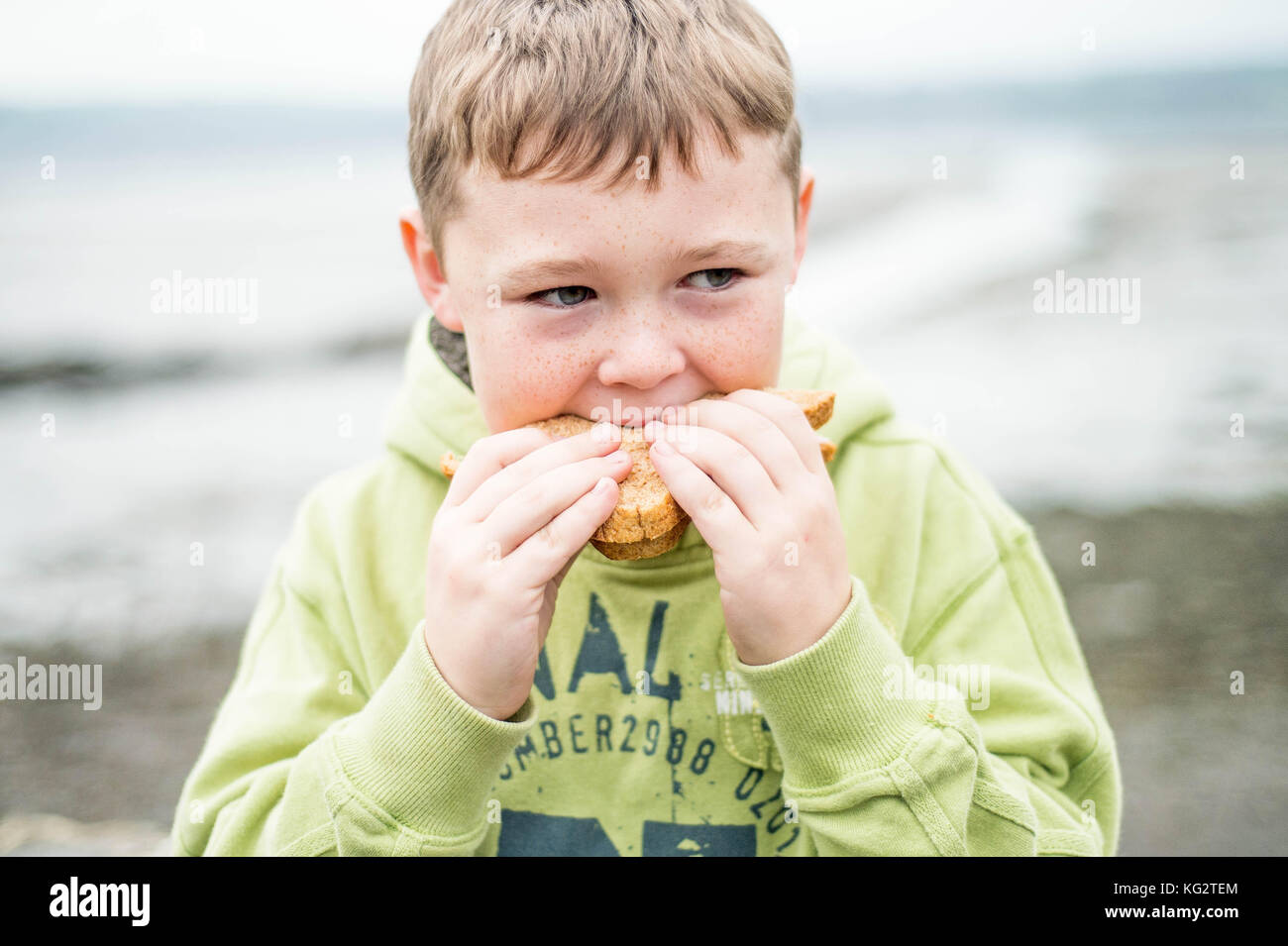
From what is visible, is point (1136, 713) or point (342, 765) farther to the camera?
point (1136, 713)

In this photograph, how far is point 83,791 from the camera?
3945 millimetres

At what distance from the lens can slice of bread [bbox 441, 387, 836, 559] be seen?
189 cm

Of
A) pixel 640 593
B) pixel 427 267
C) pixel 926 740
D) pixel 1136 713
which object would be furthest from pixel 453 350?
pixel 1136 713

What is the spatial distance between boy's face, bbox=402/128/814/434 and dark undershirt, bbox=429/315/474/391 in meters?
0.34

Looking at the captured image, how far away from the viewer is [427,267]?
222 cm

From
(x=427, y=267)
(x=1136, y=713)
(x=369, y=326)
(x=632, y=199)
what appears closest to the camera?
(x=632, y=199)

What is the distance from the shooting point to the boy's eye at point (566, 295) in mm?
1897

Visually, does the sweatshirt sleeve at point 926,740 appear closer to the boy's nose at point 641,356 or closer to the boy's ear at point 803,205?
the boy's nose at point 641,356

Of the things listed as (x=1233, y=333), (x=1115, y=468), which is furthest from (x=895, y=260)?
(x=1115, y=468)

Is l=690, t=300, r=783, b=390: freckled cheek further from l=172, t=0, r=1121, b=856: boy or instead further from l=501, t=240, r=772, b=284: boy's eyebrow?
l=501, t=240, r=772, b=284: boy's eyebrow

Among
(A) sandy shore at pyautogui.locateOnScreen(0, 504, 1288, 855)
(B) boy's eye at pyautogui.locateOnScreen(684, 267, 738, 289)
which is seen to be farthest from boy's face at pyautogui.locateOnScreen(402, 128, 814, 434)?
(A) sandy shore at pyautogui.locateOnScreen(0, 504, 1288, 855)

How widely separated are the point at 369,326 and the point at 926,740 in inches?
259

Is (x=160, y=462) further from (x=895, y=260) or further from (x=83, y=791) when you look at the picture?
(x=895, y=260)

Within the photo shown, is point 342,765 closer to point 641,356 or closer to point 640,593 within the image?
point 640,593
